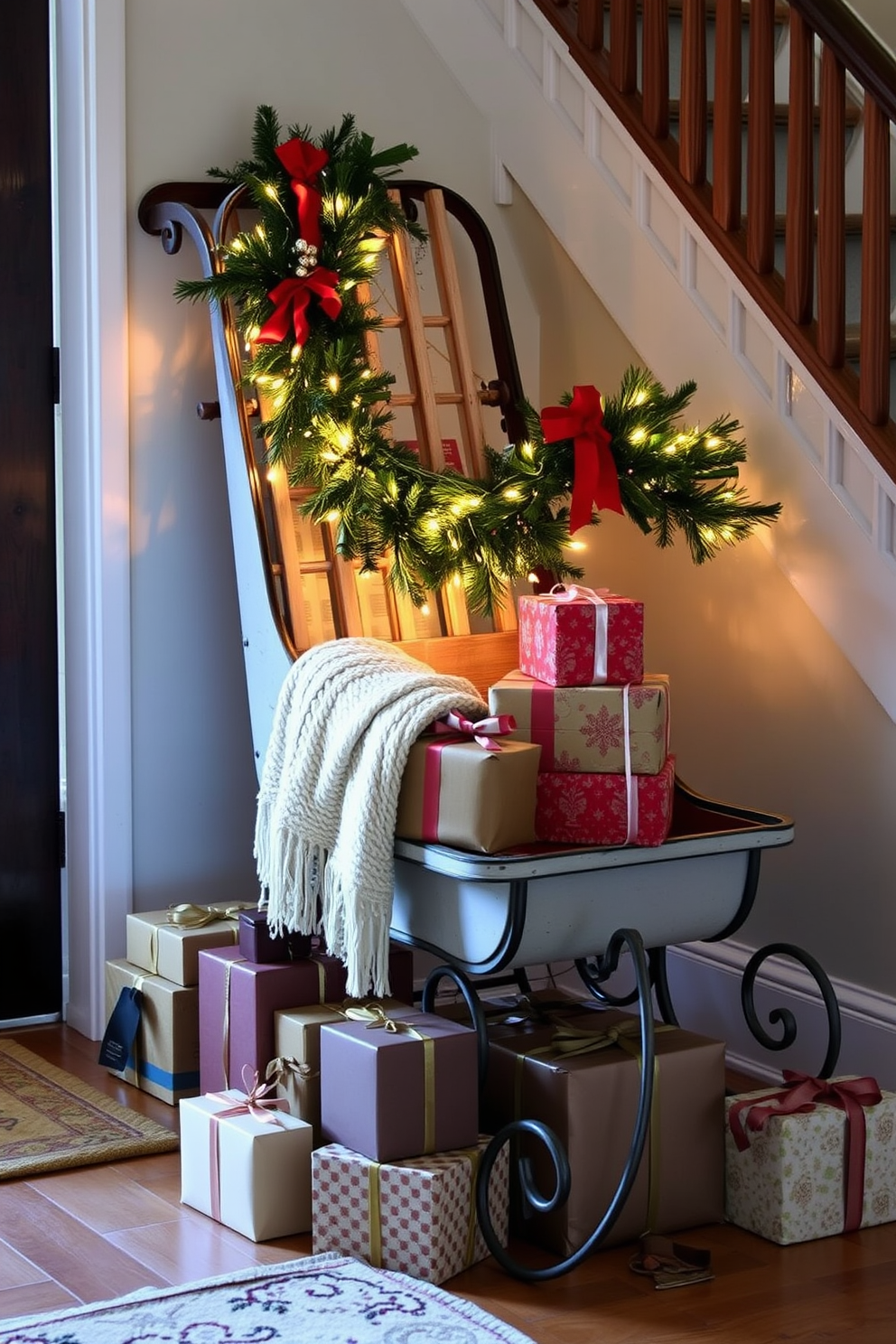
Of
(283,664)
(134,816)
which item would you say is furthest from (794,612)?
(134,816)

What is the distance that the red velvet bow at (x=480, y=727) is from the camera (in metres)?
2.21

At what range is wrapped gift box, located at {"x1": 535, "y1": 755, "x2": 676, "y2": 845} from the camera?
2256mm

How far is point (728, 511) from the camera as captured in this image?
270 centimetres

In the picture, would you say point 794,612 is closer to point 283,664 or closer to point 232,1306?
point 283,664

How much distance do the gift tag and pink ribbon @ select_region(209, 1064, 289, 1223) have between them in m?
0.52

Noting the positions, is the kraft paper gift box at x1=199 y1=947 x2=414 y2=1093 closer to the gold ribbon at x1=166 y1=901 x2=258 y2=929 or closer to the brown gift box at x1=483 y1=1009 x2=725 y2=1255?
the gold ribbon at x1=166 y1=901 x2=258 y2=929

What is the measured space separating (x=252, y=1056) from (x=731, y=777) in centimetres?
109

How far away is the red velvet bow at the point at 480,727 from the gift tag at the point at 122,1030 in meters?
0.93

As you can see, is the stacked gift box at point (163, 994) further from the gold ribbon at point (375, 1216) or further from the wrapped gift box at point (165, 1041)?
the gold ribbon at point (375, 1216)

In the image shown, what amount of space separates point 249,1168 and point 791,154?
1.84 m

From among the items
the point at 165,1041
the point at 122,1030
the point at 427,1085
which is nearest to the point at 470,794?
the point at 427,1085

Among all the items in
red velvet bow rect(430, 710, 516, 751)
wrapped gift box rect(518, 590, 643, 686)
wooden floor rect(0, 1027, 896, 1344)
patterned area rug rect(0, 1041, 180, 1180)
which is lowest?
wooden floor rect(0, 1027, 896, 1344)

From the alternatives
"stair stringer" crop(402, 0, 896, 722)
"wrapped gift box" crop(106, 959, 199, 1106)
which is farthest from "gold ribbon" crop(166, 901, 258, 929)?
"stair stringer" crop(402, 0, 896, 722)

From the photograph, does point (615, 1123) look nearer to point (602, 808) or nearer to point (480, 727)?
point (602, 808)
